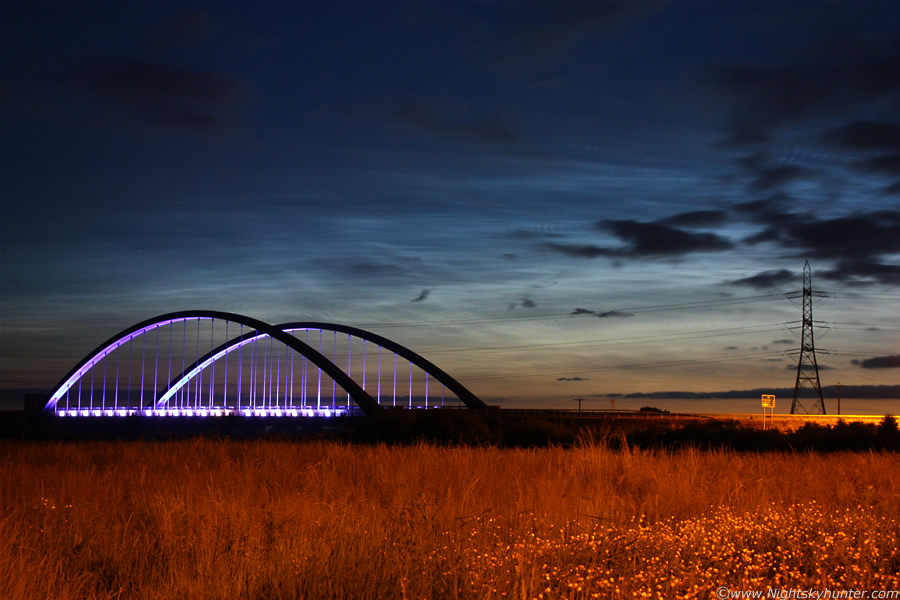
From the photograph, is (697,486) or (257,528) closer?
(257,528)

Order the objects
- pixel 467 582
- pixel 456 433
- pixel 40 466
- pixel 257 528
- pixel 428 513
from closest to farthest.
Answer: pixel 467 582, pixel 257 528, pixel 428 513, pixel 40 466, pixel 456 433

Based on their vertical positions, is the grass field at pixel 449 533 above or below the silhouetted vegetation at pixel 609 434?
above

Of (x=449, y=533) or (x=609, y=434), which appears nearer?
(x=449, y=533)

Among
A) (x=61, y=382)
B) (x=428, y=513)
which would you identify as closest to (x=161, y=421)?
(x=61, y=382)

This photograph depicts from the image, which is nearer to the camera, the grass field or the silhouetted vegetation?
the grass field

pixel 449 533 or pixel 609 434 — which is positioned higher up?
pixel 449 533

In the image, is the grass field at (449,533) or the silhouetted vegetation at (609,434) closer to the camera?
the grass field at (449,533)

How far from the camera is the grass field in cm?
705

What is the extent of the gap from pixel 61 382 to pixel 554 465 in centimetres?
8451

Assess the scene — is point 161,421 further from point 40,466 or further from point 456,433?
point 40,466

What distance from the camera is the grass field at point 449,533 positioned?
23.1 ft

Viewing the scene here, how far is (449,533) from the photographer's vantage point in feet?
28.3

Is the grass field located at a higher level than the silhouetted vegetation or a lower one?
higher

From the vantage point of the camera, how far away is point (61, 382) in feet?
291
